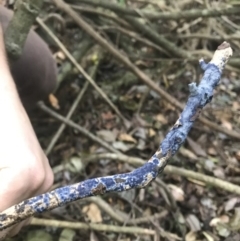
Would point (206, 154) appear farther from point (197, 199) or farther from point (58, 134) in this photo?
point (58, 134)

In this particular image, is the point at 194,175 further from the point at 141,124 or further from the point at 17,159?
the point at 17,159

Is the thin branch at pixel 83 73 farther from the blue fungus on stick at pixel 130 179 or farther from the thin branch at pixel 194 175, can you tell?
the blue fungus on stick at pixel 130 179

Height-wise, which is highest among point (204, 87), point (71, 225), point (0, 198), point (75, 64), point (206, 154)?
point (204, 87)

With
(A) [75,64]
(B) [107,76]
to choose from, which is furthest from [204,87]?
(B) [107,76]

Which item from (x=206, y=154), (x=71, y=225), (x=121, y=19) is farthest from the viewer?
(x=121, y=19)

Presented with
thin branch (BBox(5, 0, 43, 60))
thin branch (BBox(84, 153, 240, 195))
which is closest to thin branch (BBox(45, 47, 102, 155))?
thin branch (BBox(84, 153, 240, 195))

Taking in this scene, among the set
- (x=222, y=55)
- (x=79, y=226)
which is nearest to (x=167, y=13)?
(x=79, y=226)

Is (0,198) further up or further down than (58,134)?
further up

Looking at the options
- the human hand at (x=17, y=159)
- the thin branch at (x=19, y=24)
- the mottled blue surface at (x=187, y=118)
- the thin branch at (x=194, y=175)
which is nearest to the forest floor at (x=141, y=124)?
the thin branch at (x=194, y=175)

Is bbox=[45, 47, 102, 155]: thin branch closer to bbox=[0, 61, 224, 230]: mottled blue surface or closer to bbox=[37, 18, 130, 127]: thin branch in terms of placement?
bbox=[37, 18, 130, 127]: thin branch
